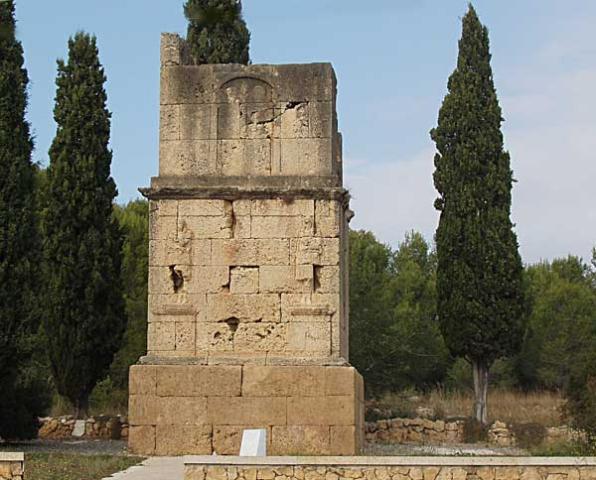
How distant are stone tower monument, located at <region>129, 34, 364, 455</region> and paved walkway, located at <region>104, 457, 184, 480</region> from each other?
28.6 inches

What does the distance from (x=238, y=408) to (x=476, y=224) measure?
355 inches

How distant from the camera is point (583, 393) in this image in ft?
55.9

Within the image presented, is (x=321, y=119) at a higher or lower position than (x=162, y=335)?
higher

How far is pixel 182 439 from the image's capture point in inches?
569

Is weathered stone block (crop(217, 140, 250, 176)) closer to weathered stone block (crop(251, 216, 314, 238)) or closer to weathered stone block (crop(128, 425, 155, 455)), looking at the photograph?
weathered stone block (crop(251, 216, 314, 238))

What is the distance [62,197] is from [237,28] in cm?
516

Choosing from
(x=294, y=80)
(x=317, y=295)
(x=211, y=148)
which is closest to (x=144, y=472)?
(x=317, y=295)

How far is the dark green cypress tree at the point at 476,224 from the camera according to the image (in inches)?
851

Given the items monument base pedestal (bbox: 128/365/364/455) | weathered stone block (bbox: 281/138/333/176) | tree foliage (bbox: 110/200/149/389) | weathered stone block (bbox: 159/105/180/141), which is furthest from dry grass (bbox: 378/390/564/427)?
weathered stone block (bbox: 159/105/180/141)

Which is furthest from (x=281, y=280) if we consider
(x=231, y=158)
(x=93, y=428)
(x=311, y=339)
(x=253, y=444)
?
(x=93, y=428)

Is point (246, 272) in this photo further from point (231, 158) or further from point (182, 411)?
point (182, 411)

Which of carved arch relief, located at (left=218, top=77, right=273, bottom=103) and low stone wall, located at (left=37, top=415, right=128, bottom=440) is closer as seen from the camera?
carved arch relief, located at (left=218, top=77, right=273, bottom=103)

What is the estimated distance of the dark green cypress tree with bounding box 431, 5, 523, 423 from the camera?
851 inches

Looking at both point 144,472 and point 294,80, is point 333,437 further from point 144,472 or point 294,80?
point 294,80
